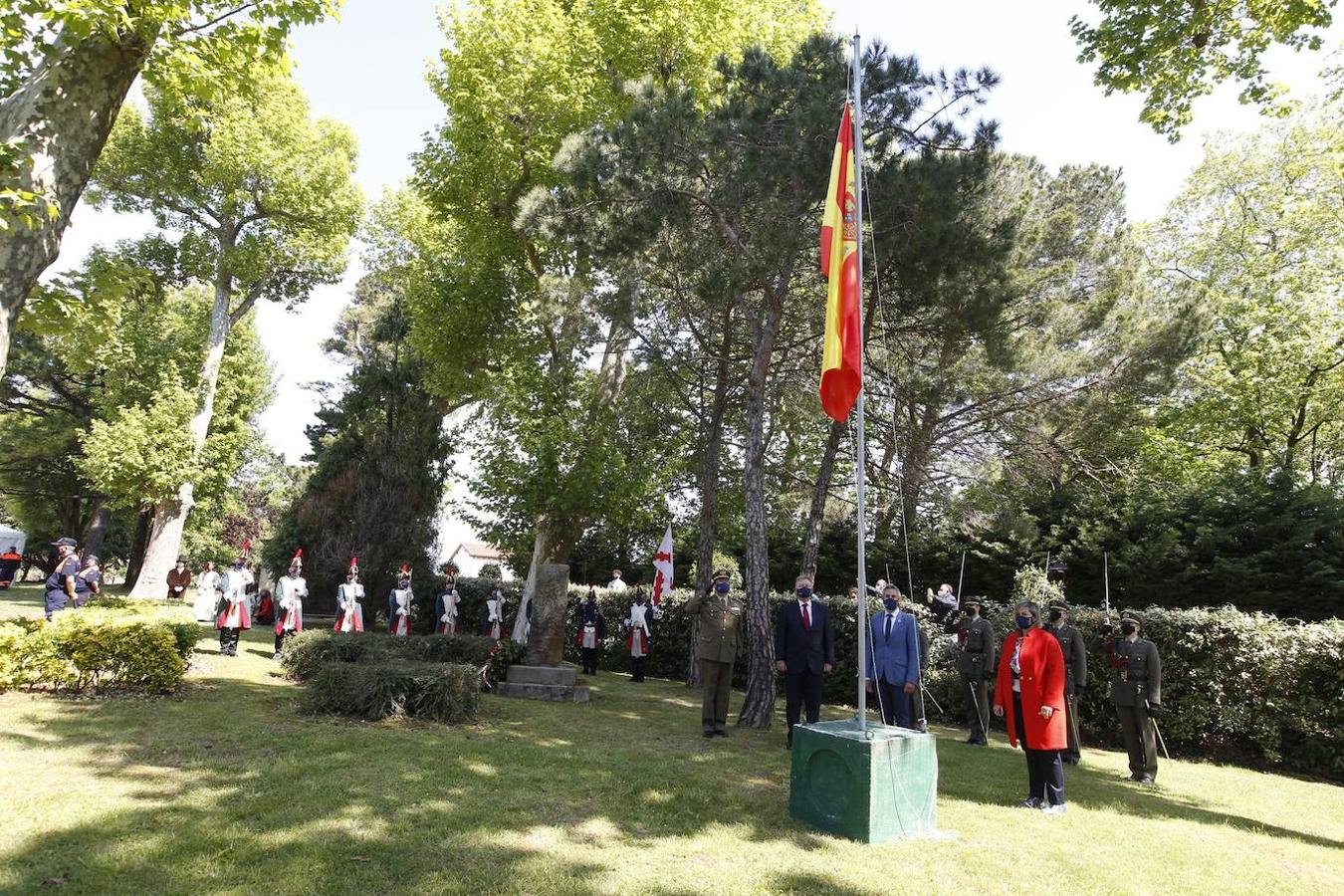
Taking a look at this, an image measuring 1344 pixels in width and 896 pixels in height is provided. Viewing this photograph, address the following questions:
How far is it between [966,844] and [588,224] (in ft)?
31.1

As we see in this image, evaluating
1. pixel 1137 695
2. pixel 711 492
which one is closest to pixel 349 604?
pixel 711 492

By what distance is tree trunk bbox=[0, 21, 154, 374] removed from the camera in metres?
5.46

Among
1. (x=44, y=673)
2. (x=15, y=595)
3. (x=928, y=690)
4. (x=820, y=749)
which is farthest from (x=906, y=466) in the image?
(x=15, y=595)

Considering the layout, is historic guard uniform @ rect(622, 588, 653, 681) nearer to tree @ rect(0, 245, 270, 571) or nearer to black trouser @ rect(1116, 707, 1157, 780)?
black trouser @ rect(1116, 707, 1157, 780)

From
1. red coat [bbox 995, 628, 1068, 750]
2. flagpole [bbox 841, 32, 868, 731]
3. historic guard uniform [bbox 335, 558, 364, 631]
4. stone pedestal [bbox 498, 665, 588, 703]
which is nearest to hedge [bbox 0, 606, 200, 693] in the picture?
stone pedestal [bbox 498, 665, 588, 703]

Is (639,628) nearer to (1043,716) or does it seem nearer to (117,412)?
(1043,716)

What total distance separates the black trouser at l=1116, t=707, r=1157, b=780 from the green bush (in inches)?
305

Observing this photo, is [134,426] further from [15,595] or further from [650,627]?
[650,627]

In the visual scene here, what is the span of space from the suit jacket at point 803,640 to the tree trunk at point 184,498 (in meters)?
19.9

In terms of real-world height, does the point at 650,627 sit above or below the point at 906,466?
below

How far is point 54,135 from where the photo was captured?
5629mm

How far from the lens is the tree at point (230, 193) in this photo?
22.3 meters

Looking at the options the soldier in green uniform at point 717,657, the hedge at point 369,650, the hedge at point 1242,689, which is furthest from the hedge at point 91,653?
the hedge at point 1242,689

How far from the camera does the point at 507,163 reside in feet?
59.7
